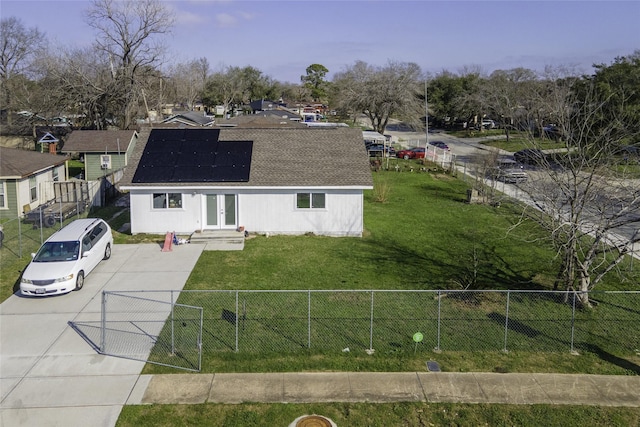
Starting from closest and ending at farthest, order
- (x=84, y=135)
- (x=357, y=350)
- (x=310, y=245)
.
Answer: (x=357, y=350), (x=310, y=245), (x=84, y=135)

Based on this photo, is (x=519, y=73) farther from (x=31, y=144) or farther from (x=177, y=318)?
(x=177, y=318)

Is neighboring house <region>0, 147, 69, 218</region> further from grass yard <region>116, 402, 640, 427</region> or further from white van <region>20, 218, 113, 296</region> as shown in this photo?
grass yard <region>116, 402, 640, 427</region>

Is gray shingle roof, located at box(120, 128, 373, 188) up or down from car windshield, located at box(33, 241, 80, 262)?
up

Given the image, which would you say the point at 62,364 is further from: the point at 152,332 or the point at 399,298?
the point at 399,298

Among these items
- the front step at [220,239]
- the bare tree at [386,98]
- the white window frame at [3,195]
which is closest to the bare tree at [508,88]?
the bare tree at [386,98]

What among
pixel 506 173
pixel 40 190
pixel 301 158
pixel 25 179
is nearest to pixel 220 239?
pixel 301 158

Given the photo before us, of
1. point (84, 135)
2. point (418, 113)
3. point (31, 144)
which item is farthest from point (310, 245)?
point (418, 113)

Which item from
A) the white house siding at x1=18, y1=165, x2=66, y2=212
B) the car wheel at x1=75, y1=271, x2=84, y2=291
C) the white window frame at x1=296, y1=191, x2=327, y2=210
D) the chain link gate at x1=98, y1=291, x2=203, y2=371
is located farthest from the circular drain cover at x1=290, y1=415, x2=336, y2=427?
the white house siding at x1=18, y1=165, x2=66, y2=212
